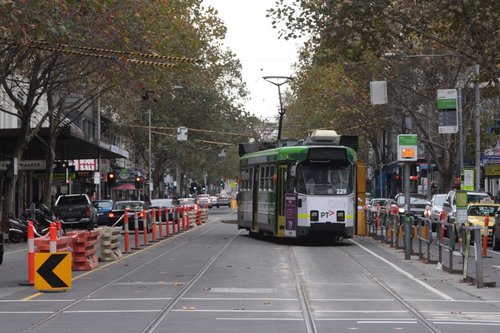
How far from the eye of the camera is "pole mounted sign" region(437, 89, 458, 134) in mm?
29812

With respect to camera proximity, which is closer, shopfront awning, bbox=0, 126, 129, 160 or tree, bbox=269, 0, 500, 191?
tree, bbox=269, 0, 500, 191

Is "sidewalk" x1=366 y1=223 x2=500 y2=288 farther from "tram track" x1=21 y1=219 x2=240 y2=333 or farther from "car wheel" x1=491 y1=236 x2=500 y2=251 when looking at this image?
"tram track" x1=21 y1=219 x2=240 y2=333

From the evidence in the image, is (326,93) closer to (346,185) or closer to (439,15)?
(346,185)

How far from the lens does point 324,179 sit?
30.5m

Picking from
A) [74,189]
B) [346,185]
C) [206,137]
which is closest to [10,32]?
[346,185]

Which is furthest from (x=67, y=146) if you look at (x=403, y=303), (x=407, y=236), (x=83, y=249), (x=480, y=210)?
(x=403, y=303)

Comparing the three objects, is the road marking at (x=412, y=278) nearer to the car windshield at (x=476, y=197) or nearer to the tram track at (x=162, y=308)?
the tram track at (x=162, y=308)

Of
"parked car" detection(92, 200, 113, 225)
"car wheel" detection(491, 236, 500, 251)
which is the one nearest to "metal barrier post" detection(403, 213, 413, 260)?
"car wheel" detection(491, 236, 500, 251)

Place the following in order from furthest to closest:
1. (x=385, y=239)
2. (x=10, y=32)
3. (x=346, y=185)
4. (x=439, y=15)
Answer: (x=385, y=239) < (x=346, y=185) < (x=439, y=15) < (x=10, y=32)

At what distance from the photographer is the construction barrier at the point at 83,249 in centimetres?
2125

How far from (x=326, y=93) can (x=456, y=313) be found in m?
36.2

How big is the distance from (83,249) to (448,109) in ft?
47.5

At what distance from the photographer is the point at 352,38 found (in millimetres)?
26281

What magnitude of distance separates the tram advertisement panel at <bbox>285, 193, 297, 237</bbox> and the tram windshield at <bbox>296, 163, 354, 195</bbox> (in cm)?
34
